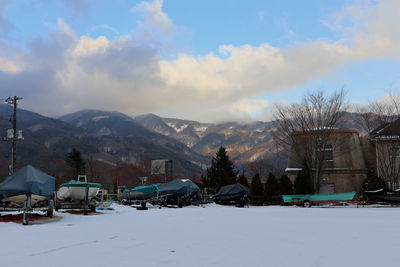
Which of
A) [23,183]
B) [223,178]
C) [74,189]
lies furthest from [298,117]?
[23,183]

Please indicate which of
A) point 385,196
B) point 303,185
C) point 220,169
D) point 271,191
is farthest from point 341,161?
point 220,169

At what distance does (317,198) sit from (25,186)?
2217 centimetres

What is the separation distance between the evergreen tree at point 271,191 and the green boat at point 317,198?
15.4 feet

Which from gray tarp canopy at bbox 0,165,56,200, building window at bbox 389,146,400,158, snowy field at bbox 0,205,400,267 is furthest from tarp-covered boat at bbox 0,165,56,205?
building window at bbox 389,146,400,158

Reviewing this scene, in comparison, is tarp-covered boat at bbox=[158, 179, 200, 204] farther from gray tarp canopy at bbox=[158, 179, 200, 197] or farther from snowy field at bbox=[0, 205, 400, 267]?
snowy field at bbox=[0, 205, 400, 267]

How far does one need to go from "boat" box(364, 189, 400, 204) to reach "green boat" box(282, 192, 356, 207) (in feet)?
4.64

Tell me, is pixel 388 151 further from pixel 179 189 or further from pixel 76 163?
pixel 76 163

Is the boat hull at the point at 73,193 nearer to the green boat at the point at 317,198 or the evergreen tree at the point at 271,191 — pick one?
the green boat at the point at 317,198

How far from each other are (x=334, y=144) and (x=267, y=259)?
33.3 metres

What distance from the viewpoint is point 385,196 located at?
2717 centimetres

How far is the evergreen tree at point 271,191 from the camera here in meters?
36.1

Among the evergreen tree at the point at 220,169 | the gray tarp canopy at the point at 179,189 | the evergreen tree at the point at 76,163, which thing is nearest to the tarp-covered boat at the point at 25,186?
the gray tarp canopy at the point at 179,189

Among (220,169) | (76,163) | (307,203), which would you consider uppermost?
(76,163)

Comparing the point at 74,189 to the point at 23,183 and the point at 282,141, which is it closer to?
the point at 23,183
